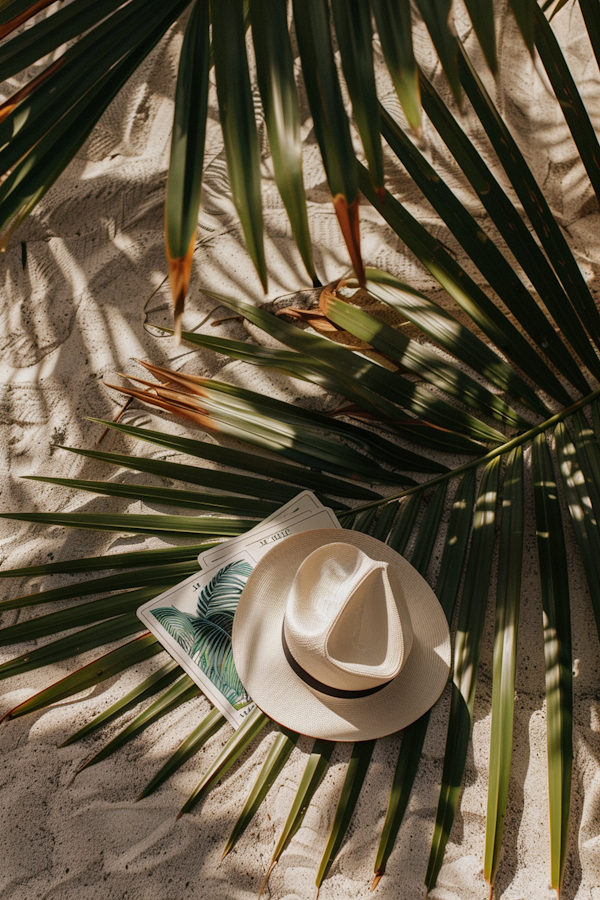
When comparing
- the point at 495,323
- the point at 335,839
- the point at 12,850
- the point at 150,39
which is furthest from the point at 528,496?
the point at 12,850

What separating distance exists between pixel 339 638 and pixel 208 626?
0.98ft

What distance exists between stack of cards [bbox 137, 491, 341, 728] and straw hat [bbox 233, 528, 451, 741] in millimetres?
55

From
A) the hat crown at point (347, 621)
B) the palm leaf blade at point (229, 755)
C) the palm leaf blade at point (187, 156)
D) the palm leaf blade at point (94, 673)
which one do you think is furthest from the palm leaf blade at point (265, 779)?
the palm leaf blade at point (187, 156)

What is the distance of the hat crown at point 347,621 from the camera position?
89 cm

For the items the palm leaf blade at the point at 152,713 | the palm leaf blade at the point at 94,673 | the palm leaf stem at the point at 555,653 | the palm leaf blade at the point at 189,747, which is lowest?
the palm leaf stem at the point at 555,653

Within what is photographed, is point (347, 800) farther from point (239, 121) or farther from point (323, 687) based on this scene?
point (239, 121)

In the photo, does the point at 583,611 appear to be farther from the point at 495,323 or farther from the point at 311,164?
the point at 311,164

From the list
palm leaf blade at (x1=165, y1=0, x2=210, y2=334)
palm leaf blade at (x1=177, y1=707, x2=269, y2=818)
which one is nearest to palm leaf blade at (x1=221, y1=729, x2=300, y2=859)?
palm leaf blade at (x1=177, y1=707, x2=269, y2=818)

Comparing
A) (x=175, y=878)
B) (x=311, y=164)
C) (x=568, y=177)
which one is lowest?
(x=175, y=878)

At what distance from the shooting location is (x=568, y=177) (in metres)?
1.66

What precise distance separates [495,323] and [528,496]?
13.7 inches

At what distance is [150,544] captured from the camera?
1.22m

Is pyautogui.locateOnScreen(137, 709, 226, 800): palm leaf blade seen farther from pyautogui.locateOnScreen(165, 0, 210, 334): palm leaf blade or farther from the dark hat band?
pyautogui.locateOnScreen(165, 0, 210, 334): palm leaf blade

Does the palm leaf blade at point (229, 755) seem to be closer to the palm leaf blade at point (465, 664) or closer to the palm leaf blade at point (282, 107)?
the palm leaf blade at point (465, 664)
